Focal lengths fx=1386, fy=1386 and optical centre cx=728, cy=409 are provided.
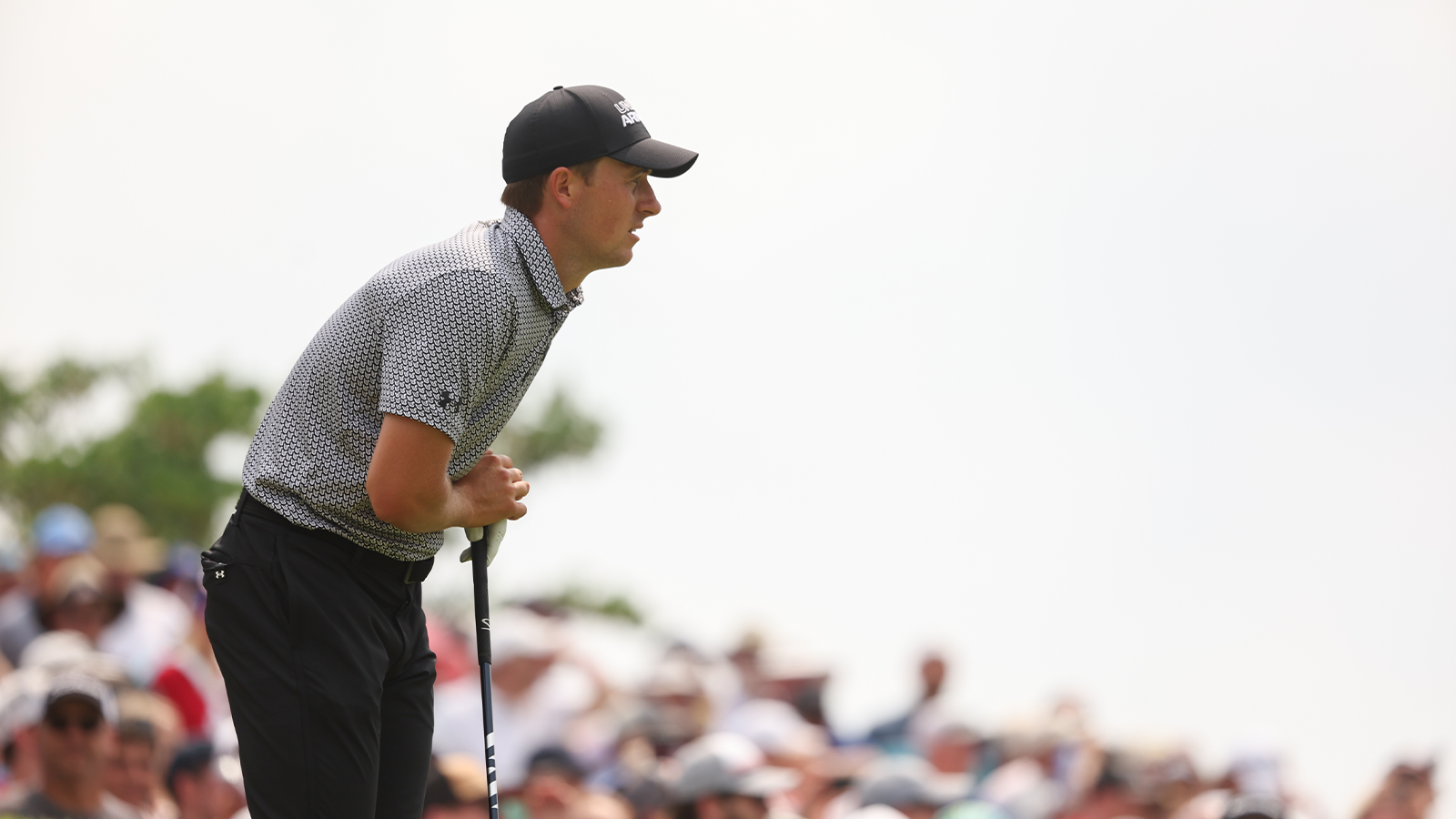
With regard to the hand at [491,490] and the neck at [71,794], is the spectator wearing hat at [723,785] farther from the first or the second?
the hand at [491,490]

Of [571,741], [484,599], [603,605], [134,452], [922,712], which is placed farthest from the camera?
[603,605]

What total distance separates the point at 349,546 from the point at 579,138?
944 millimetres

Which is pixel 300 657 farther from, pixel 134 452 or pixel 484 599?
pixel 134 452

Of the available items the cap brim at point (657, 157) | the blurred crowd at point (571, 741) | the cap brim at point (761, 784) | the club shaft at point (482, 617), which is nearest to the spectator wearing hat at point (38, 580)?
the blurred crowd at point (571, 741)

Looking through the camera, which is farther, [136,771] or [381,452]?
[136,771]

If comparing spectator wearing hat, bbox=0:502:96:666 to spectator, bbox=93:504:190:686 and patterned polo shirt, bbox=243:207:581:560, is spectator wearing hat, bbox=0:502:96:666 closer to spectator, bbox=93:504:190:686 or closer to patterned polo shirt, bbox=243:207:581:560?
spectator, bbox=93:504:190:686

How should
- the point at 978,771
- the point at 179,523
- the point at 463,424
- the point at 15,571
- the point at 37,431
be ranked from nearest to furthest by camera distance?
the point at 463,424, the point at 978,771, the point at 15,571, the point at 179,523, the point at 37,431

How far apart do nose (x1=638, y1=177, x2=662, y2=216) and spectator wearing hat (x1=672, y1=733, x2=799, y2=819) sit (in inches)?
127

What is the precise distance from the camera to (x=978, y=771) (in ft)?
26.7

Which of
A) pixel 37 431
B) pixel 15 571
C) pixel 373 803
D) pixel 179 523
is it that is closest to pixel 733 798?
pixel 373 803

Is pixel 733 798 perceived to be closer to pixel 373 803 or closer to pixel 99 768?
pixel 99 768

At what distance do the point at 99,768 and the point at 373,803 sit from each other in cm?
295

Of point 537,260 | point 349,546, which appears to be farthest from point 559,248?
point 349,546

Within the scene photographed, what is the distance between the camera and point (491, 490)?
289 cm
